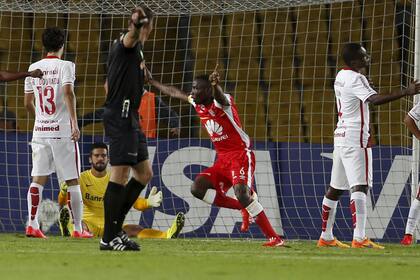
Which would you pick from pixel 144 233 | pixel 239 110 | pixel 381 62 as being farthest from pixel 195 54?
pixel 144 233

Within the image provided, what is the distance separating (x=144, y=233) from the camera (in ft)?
42.8

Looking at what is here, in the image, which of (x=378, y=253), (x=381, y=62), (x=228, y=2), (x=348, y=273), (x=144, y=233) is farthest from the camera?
(x=381, y=62)

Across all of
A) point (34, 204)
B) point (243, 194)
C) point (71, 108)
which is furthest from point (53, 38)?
point (243, 194)

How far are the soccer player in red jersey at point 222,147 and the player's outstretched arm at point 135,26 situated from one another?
2.02m

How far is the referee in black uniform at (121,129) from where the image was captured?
29.5 ft

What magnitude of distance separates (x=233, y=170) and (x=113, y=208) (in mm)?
2565

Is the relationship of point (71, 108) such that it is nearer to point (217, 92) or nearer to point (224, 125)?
point (224, 125)

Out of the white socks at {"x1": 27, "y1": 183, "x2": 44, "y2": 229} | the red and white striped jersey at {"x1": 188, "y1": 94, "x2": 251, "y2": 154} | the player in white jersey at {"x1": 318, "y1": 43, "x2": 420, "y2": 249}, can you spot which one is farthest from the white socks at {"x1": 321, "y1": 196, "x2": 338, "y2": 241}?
the white socks at {"x1": 27, "y1": 183, "x2": 44, "y2": 229}

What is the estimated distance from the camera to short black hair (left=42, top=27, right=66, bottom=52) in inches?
464

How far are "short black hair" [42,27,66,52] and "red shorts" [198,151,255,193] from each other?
79.4 inches

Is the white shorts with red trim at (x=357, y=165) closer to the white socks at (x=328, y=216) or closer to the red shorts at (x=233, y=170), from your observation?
the white socks at (x=328, y=216)

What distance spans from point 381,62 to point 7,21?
5272 millimetres

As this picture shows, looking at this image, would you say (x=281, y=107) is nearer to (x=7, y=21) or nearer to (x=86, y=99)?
(x=86, y=99)

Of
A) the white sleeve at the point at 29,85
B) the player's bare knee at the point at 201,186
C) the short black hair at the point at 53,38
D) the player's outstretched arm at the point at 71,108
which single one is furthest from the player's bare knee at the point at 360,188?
the white sleeve at the point at 29,85
